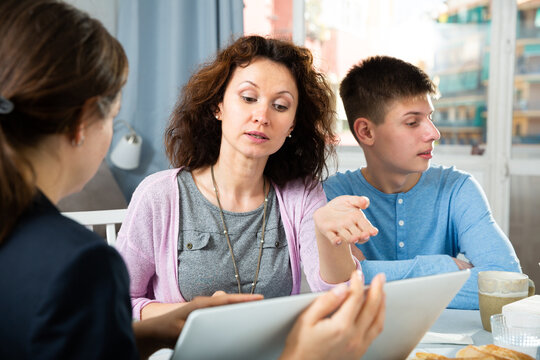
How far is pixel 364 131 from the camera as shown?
5.96 ft

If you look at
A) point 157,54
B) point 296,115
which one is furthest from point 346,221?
point 157,54

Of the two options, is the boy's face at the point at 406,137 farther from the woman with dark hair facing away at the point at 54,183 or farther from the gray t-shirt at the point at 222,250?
the woman with dark hair facing away at the point at 54,183

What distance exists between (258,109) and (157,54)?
161cm

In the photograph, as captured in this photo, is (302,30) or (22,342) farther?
(302,30)

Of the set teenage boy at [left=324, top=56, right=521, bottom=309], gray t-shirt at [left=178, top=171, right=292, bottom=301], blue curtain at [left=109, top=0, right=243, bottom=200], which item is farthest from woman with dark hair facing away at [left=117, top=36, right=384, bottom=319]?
blue curtain at [left=109, top=0, right=243, bottom=200]

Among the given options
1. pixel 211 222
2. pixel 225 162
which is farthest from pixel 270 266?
pixel 225 162

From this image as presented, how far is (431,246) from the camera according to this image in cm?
167

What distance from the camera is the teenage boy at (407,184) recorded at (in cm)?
165

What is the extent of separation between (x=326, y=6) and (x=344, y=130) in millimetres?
747

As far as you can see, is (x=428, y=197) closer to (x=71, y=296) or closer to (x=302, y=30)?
(x=71, y=296)

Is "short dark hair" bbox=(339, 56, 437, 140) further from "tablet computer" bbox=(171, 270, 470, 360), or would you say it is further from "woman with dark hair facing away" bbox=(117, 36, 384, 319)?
"tablet computer" bbox=(171, 270, 470, 360)

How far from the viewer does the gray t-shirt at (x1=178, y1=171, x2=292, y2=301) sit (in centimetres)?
135

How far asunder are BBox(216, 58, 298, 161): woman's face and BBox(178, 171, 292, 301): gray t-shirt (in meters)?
0.16

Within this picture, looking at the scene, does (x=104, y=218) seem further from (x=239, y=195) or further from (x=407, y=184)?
(x=407, y=184)
